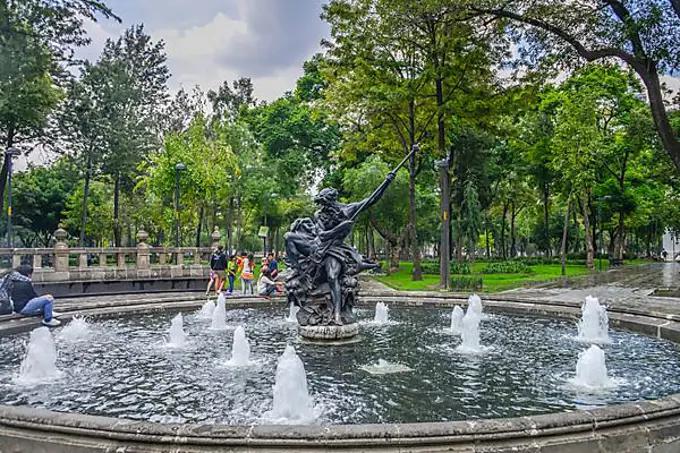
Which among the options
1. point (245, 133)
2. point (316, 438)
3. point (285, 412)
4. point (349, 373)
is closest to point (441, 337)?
point (349, 373)

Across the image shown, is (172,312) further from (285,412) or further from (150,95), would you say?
(150,95)

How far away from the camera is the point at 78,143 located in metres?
40.4

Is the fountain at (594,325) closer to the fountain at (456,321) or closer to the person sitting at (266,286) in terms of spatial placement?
the fountain at (456,321)

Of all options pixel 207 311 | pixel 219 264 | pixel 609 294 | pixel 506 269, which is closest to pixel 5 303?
pixel 207 311

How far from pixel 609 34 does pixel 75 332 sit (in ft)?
58.7

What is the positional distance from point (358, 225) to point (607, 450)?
41.1 meters

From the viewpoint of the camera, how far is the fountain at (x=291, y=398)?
5.82 meters

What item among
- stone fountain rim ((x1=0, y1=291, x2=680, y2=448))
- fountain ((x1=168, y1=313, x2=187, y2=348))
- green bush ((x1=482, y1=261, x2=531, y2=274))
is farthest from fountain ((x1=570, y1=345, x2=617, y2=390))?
green bush ((x1=482, y1=261, x2=531, y2=274))

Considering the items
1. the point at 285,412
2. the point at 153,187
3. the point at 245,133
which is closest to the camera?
the point at 285,412

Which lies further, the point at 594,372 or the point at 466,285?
the point at 466,285

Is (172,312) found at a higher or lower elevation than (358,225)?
lower

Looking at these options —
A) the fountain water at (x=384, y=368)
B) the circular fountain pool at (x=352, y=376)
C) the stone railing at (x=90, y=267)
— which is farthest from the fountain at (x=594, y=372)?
the stone railing at (x=90, y=267)

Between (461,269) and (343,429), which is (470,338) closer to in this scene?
(343,429)

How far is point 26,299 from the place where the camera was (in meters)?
11.8
